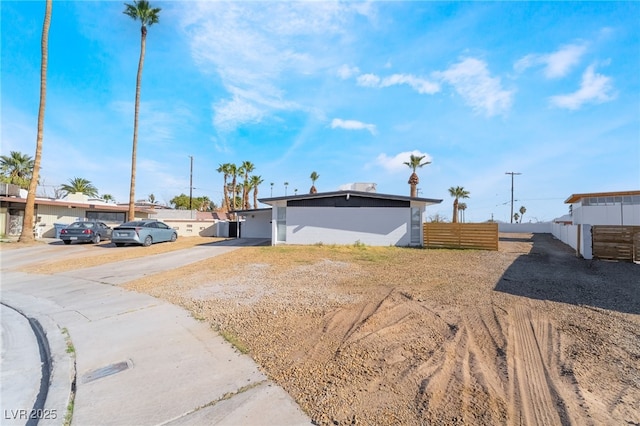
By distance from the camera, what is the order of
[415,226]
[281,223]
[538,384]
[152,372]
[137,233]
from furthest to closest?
1. [281,223]
2. [415,226]
3. [137,233]
4. [152,372]
5. [538,384]

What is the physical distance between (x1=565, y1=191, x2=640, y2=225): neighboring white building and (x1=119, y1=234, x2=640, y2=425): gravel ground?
18117mm

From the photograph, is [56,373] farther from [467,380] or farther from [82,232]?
[82,232]

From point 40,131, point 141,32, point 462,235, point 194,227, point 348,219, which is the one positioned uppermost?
point 141,32

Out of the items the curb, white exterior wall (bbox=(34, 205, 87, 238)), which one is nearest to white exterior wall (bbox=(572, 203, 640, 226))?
the curb

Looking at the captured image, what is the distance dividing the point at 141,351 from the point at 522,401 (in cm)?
423

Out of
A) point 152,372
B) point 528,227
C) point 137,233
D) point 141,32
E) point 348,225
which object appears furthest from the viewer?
point 528,227

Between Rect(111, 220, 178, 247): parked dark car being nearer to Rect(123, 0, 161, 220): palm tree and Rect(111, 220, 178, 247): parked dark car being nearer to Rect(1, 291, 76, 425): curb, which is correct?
Rect(123, 0, 161, 220): palm tree

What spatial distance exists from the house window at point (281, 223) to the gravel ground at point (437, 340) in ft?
29.6

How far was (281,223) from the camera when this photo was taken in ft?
57.7

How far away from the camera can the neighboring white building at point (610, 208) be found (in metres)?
21.1

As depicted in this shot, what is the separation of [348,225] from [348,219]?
0.34 meters

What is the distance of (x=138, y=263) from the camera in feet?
35.3

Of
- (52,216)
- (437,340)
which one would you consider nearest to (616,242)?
(437,340)

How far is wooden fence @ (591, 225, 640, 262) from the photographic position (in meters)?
10.7
